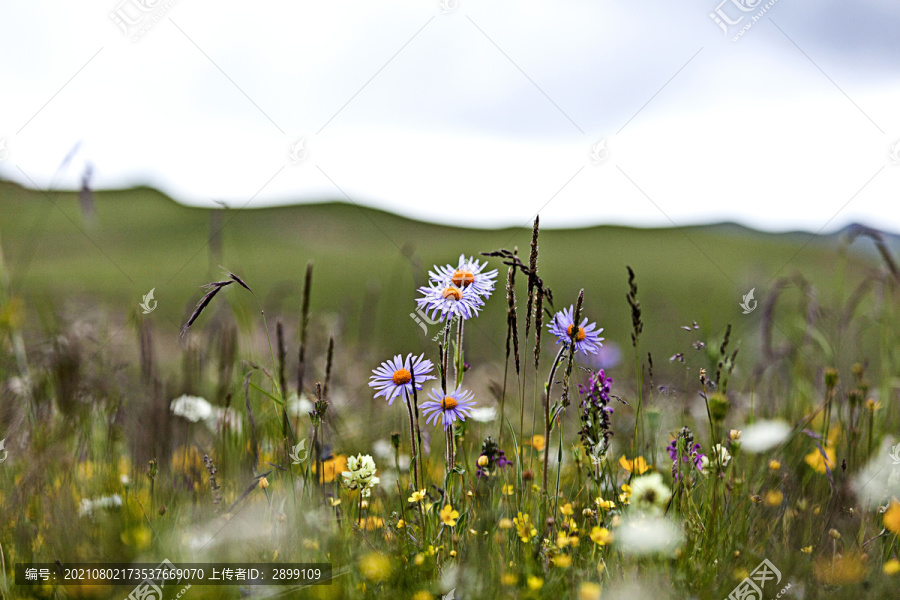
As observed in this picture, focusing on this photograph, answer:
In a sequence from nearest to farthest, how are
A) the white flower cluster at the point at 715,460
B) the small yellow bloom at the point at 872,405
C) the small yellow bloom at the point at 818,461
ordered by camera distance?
1. the white flower cluster at the point at 715,460
2. the small yellow bloom at the point at 872,405
3. the small yellow bloom at the point at 818,461

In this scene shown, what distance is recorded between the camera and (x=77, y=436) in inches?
104

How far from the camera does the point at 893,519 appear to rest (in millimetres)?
1947

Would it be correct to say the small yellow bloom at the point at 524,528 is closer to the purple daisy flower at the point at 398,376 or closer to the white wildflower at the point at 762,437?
the purple daisy flower at the point at 398,376

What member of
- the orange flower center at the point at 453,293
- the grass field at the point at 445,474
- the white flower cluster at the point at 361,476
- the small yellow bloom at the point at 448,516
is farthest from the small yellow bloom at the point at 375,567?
the orange flower center at the point at 453,293

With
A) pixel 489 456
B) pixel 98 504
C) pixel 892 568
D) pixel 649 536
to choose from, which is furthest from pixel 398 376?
pixel 892 568

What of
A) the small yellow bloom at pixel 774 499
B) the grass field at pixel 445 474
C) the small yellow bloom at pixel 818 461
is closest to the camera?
the grass field at pixel 445 474

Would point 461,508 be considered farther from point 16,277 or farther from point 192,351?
point 16,277

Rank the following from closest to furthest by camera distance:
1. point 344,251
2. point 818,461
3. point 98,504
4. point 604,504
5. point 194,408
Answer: point 604,504 < point 98,504 < point 818,461 < point 194,408 < point 344,251

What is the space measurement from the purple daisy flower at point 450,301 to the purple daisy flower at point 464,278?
16mm

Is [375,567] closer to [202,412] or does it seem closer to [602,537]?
[602,537]

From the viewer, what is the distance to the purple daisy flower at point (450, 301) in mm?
2004

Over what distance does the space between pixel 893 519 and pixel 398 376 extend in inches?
64.4

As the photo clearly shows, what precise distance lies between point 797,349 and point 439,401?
6.89 feet

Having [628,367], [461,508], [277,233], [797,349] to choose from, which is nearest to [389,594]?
[461,508]
